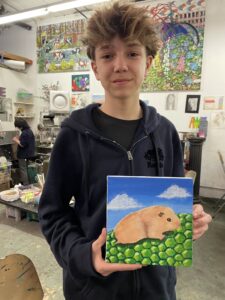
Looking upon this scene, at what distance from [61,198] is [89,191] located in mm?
98

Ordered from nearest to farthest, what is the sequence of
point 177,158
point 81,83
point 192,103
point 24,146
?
point 177,158 < point 192,103 < point 24,146 < point 81,83

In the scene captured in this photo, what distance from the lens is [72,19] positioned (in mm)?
5145

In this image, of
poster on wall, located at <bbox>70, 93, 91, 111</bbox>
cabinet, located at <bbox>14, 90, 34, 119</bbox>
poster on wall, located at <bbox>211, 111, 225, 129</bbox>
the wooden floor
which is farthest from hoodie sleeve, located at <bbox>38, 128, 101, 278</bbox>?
cabinet, located at <bbox>14, 90, 34, 119</bbox>

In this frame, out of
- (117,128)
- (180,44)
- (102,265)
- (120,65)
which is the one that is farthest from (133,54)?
(180,44)

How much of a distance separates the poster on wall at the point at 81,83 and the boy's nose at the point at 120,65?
458 centimetres

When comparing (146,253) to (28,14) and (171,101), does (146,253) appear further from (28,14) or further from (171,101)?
(28,14)

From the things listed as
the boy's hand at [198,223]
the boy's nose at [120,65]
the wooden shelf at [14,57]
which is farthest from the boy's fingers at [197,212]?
the wooden shelf at [14,57]

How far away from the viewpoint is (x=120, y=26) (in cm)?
74

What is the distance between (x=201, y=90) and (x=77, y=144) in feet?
13.0

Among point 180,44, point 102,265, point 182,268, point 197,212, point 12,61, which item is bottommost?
point 182,268

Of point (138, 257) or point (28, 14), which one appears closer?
point (138, 257)

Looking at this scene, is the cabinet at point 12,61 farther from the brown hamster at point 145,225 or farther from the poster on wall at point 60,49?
the brown hamster at point 145,225

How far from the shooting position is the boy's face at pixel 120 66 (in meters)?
0.73

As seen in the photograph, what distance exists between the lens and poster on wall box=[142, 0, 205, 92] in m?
4.13
